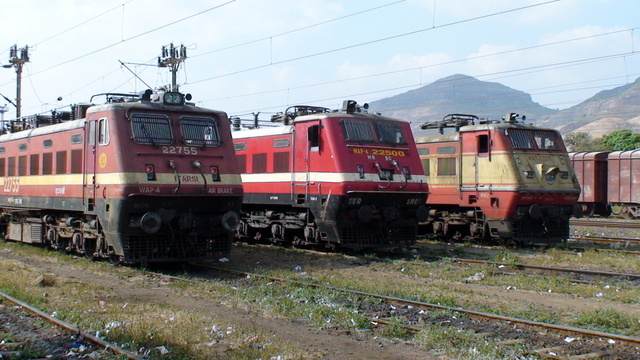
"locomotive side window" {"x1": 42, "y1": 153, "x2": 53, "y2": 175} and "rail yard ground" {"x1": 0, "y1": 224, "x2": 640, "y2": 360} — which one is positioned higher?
"locomotive side window" {"x1": 42, "y1": 153, "x2": 53, "y2": 175}

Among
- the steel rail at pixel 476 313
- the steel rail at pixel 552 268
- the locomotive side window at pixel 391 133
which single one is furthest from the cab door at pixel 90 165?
the steel rail at pixel 552 268

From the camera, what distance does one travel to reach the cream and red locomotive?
17.3 metres

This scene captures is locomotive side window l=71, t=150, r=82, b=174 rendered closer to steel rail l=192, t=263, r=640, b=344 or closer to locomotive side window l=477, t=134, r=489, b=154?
steel rail l=192, t=263, r=640, b=344

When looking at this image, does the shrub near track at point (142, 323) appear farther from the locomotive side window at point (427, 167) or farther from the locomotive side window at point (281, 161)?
the locomotive side window at point (427, 167)

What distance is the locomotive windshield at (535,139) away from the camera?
1761 centimetres

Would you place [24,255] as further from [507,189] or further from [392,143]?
[507,189]

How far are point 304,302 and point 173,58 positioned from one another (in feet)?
98.0

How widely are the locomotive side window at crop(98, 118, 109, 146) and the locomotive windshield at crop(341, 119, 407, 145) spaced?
544 cm

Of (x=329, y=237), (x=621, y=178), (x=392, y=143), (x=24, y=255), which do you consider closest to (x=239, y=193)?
(x=329, y=237)

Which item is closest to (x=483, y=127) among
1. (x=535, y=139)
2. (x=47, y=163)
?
(x=535, y=139)

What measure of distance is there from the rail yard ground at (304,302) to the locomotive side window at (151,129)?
2.67 meters

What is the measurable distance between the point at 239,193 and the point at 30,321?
18.8 ft

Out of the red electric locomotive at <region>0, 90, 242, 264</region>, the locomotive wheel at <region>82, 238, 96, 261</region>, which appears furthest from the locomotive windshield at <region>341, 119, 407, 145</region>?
the locomotive wheel at <region>82, 238, 96, 261</region>

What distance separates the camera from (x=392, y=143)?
1628cm
